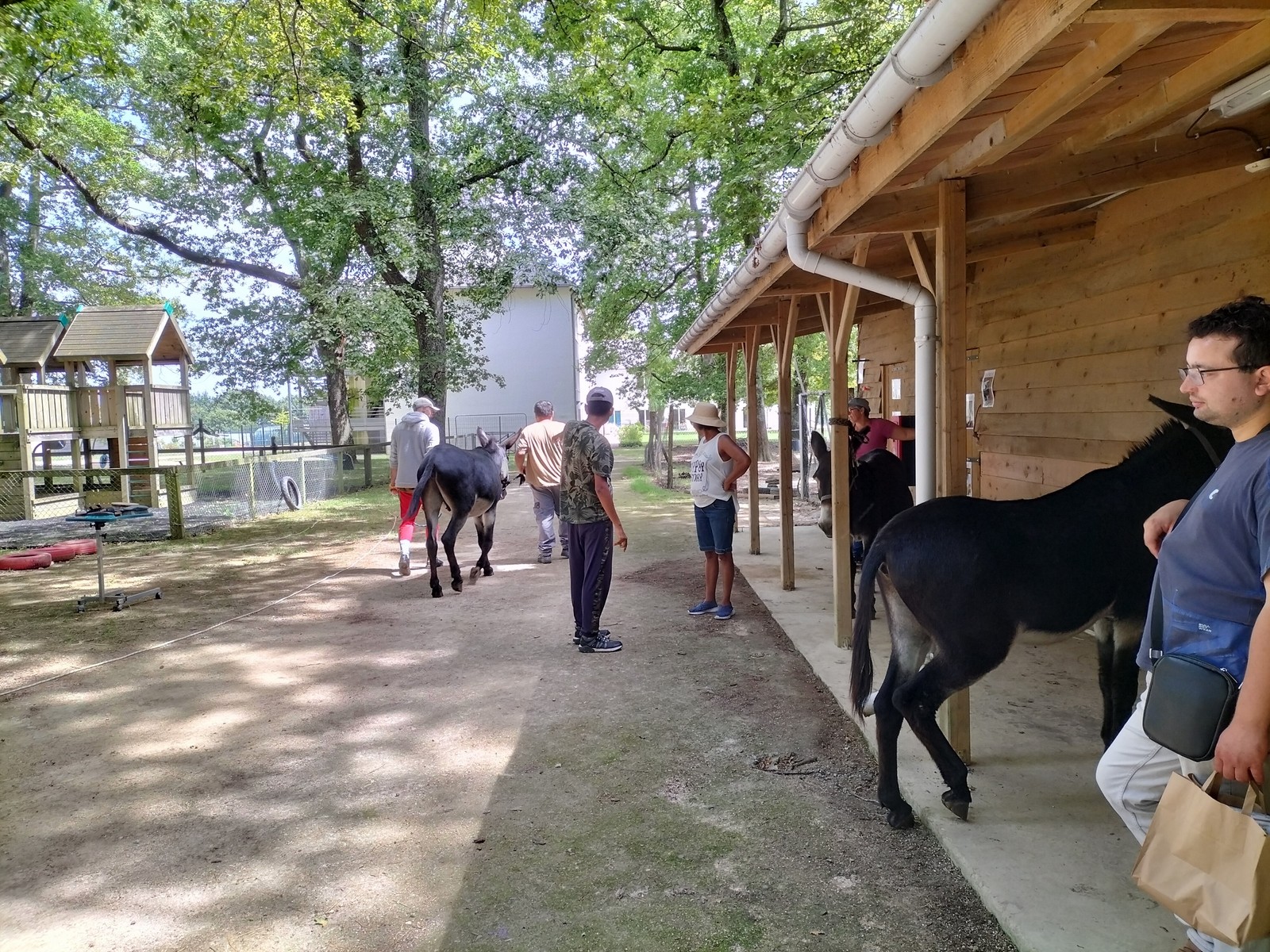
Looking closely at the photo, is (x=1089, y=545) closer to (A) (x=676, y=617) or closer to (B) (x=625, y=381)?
(A) (x=676, y=617)

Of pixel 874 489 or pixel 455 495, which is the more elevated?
pixel 874 489

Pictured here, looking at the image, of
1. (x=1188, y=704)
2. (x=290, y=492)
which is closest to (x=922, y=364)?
(x=1188, y=704)

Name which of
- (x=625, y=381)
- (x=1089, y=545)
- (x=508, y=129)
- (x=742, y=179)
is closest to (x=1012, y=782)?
(x=1089, y=545)


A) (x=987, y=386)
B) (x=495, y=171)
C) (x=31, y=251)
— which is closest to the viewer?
(x=987, y=386)

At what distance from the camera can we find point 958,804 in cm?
318

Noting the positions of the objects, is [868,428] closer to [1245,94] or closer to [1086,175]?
[1086,175]

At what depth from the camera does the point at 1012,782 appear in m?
3.51

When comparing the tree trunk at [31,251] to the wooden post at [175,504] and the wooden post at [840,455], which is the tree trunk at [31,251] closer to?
the wooden post at [175,504]

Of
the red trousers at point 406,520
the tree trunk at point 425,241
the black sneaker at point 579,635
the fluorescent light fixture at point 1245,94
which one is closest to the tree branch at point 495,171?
the tree trunk at point 425,241

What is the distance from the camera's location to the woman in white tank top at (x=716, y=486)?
21.2 ft

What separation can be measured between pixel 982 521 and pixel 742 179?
8351 mm

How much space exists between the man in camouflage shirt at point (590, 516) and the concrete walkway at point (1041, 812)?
5.23 ft

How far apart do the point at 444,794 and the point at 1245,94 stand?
14.4 ft

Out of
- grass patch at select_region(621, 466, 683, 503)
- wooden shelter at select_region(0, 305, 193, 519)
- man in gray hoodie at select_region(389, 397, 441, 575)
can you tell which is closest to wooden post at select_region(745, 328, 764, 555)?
man in gray hoodie at select_region(389, 397, 441, 575)
